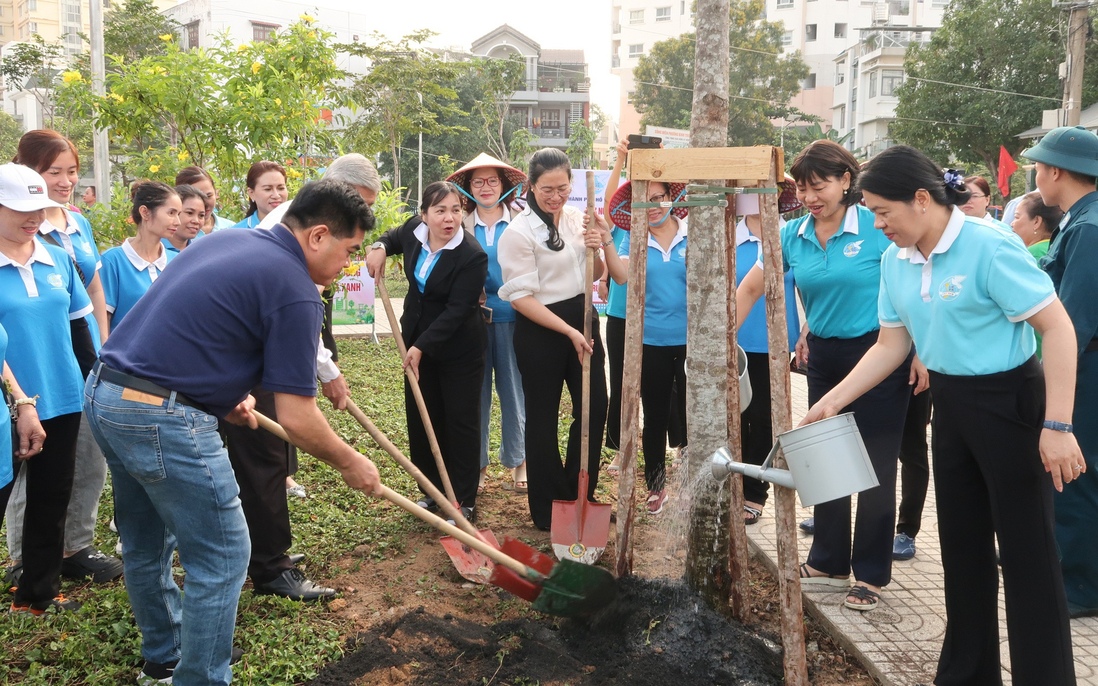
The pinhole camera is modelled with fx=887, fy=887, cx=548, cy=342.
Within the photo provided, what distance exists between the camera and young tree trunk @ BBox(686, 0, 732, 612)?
3600 millimetres

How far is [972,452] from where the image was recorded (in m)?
2.96

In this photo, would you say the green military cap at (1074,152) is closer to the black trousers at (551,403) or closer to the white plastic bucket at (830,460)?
the white plastic bucket at (830,460)

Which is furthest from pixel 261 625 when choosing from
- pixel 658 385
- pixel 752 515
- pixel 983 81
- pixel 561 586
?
pixel 983 81

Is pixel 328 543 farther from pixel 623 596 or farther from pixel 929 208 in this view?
pixel 929 208

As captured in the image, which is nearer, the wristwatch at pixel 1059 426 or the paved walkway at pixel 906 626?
the wristwatch at pixel 1059 426

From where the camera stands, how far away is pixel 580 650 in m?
3.55

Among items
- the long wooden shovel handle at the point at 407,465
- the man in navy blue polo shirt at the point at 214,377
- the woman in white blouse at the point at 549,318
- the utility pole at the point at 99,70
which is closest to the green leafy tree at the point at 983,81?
the utility pole at the point at 99,70

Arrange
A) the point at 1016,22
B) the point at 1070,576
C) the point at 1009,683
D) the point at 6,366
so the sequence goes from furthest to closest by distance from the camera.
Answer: the point at 1016,22
the point at 1070,576
the point at 6,366
the point at 1009,683

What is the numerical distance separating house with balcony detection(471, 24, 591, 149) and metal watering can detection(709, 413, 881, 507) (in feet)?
178

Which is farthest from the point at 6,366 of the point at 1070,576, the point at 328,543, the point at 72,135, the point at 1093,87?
the point at 72,135

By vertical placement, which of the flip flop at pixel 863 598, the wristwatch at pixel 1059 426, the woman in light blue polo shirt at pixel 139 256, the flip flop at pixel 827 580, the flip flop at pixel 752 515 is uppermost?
the woman in light blue polo shirt at pixel 139 256

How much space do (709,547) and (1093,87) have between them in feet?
84.1

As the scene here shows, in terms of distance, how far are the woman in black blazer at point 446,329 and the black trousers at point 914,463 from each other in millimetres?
2338

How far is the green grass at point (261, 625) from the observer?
3393mm
